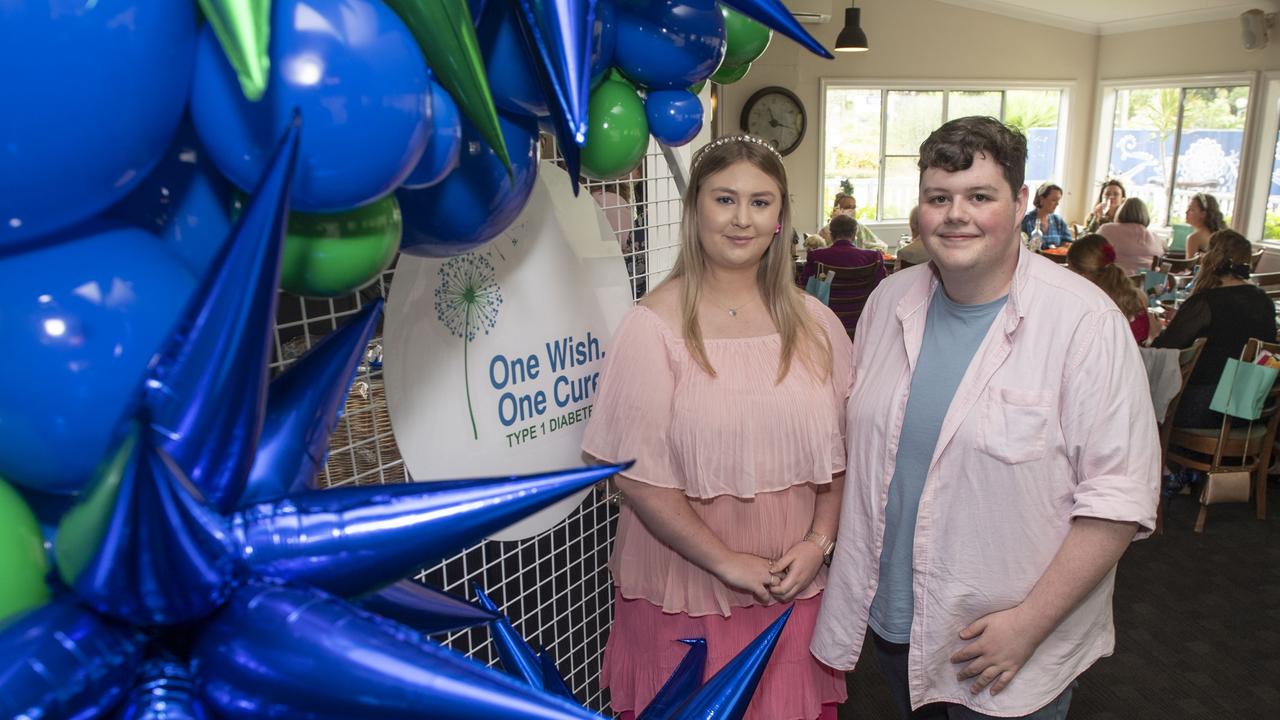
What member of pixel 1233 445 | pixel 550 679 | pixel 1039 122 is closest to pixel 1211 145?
pixel 1039 122

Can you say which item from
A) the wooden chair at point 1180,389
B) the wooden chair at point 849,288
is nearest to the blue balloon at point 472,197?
the wooden chair at point 1180,389

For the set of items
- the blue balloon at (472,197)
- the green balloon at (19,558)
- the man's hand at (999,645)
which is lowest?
the man's hand at (999,645)

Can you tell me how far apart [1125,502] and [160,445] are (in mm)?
1244

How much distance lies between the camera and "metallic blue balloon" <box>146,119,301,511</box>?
1.64ft

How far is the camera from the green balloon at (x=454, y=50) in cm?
67

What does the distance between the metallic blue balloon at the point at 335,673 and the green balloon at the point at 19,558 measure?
121 mm

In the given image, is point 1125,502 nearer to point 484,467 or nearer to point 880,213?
point 484,467

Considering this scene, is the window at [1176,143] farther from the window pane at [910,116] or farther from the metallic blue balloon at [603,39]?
the metallic blue balloon at [603,39]

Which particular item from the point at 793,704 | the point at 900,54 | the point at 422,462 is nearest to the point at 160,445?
the point at 422,462

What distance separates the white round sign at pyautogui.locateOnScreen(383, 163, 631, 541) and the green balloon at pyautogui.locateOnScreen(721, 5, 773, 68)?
0.98 ft

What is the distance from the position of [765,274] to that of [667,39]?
2.07ft

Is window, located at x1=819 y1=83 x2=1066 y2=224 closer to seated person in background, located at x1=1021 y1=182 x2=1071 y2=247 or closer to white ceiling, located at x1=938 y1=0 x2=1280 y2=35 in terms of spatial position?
white ceiling, located at x1=938 y1=0 x2=1280 y2=35

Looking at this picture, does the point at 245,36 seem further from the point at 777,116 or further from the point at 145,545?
the point at 777,116

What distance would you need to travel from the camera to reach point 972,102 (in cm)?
984
